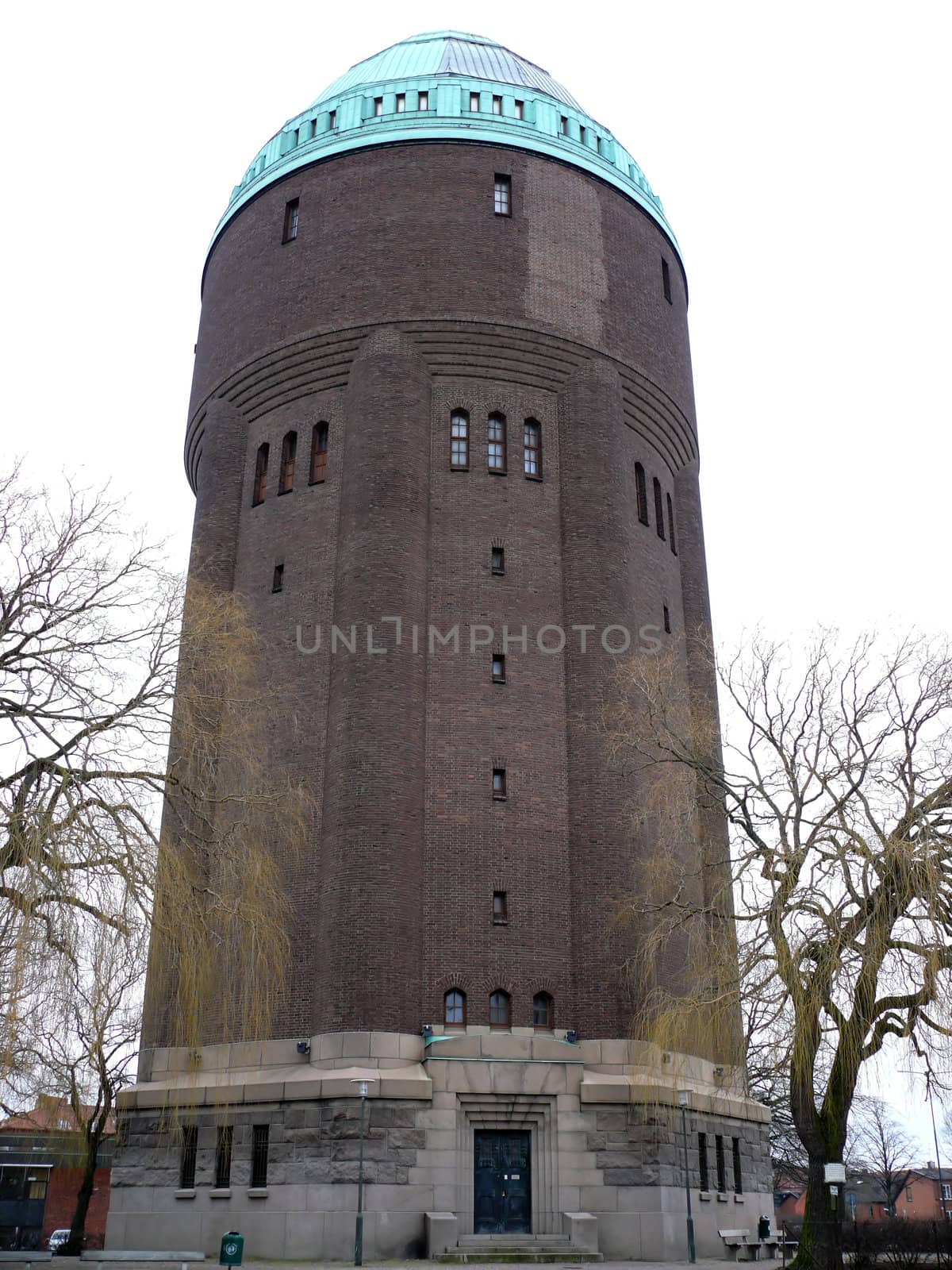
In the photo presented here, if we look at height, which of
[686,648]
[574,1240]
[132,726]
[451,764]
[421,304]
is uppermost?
[421,304]

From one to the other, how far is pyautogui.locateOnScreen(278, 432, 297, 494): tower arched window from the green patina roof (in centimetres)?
798

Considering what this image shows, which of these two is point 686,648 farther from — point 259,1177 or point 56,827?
point 56,827

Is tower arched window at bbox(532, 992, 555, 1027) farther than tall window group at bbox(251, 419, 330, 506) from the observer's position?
No

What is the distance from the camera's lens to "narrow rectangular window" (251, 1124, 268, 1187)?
2511 cm

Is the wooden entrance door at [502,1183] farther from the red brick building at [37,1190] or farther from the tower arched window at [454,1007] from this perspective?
the red brick building at [37,1190]

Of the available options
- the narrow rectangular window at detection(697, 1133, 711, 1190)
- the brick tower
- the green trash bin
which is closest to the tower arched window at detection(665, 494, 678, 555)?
the brick tower

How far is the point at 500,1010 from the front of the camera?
1039 inches

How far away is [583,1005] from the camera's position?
26.6 m

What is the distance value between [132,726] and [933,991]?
12.1 m

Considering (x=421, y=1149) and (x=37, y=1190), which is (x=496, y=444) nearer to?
(x=421, y=1149)

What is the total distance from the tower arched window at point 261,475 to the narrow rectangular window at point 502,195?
28.0 ft

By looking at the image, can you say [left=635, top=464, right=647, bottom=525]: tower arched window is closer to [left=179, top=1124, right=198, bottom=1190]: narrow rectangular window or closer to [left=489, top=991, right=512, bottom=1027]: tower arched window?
[left=489, top=991, right=512, bottom=1027]: tower arched window

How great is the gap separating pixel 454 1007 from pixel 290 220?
21.2 meters

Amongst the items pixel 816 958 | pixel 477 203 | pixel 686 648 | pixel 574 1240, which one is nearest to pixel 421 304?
pixel 477 203
